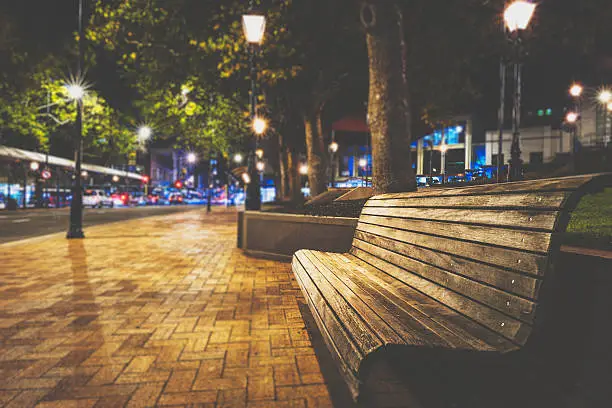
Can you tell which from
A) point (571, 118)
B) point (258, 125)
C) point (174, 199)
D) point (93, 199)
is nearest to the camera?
point (258, 125)

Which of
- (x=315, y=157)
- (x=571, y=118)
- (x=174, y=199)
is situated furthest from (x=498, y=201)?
(x=174, y=199)

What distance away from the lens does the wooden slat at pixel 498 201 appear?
1.58 metres

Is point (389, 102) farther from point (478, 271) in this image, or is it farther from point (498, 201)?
point (478, 271)

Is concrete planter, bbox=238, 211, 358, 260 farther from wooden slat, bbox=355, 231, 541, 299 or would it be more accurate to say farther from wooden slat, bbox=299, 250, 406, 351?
wooden slat, bbox=355, 231, 541, 299

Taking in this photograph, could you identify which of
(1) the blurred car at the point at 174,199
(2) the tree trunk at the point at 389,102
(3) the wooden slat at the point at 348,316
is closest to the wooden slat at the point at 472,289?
(3) the wooden slat at the point at 348,316

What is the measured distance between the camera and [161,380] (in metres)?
2.33

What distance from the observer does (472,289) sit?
1951mm

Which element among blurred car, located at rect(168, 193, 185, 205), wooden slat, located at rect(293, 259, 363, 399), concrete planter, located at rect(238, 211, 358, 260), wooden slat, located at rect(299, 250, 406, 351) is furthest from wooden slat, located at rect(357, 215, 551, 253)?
blurred car, located at rect(168, 193, 185, 205)

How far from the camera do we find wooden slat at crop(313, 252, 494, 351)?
62.4 inches

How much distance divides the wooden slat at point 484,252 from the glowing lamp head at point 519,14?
6089 mm

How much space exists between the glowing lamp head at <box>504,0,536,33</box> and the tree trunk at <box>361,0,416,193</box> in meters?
2.62

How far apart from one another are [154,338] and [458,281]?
231 centimetres

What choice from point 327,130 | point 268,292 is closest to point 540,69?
point 327,130

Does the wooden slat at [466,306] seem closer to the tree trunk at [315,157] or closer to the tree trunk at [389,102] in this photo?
the tree trunk at [389,102]
